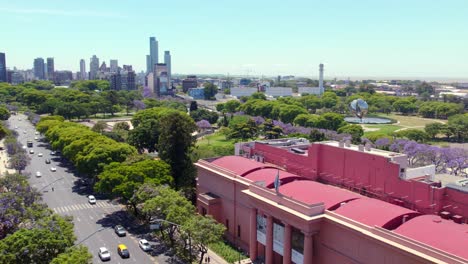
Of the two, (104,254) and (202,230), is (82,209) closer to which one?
(104,254)

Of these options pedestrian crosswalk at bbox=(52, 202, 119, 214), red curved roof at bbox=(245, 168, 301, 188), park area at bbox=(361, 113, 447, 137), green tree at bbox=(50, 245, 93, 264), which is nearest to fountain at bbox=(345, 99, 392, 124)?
park area at bbox=(361, 113, 447, 137)

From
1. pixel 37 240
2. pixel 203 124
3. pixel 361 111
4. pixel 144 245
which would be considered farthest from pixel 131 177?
pixel 361 111

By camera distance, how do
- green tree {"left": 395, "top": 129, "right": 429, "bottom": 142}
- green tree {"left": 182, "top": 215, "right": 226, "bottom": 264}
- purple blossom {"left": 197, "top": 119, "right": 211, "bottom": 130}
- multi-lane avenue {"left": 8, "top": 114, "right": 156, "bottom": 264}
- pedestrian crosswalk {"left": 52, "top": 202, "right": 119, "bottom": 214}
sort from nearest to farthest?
green tree {"left": 182, "top": 215, "right": 226, "bottom": 264} < multi-lane avenue {"left": 8, "top": 114, "right": 156, "bottom": 264} < pedestrian crosswalk {"left": 52, "top": 202, "right": 119, "bottom": 214} < green tree {"left": 395, "top": 129, "right": 429, "bottom": 142} < purple blossom {"left": 197, "top": 119, "right": 211, "bottom": 130}

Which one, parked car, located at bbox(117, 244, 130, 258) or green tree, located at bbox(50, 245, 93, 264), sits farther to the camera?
parked car, located at bbox(117, 244, 130, 258)

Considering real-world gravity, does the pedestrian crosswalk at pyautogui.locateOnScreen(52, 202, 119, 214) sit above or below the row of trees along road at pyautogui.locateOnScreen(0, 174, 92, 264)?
below

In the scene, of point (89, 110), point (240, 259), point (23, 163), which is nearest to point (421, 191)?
point (240, 259)

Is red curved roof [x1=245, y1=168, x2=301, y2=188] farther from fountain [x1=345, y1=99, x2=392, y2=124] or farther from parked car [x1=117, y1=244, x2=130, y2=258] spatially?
fountain [x1=345, y1=99, x2=392, y2=124]
